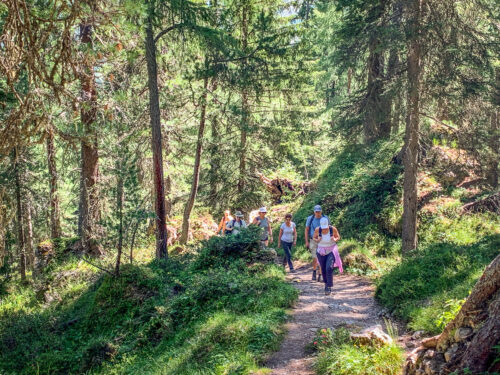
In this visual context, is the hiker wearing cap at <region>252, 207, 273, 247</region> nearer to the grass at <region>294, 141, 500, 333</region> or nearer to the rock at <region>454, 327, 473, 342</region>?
the grass at <region>294, 141, 500, 333</region>

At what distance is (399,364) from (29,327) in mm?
10478

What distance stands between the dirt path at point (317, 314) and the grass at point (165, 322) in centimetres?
27

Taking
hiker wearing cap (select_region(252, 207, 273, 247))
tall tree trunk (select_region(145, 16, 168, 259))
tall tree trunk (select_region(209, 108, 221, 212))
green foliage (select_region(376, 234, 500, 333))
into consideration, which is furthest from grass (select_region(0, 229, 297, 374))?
tall tree trunk (select_region(209, 108, 221, 212))

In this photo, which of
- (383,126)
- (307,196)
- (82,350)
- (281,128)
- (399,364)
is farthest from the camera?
(307,196)

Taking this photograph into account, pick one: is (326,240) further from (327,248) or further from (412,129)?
(412,129)

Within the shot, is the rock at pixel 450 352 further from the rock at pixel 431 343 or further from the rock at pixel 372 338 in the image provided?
the rock at pixel 372 338

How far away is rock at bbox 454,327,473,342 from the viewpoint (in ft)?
12.2

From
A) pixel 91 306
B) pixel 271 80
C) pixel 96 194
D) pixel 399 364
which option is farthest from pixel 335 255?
pixel 96 194

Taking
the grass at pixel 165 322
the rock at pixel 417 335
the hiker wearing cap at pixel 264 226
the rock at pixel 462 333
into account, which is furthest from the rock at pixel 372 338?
the hiker wearing cap at pixel 264 226

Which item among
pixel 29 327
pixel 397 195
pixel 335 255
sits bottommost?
pixel 29 327

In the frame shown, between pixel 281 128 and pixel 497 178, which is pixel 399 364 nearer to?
pixel 281 128

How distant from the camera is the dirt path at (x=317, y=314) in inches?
221

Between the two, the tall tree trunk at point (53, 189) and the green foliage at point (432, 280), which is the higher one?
the tall tree trunk at point (53, 189)

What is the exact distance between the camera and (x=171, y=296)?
32.2 ft
